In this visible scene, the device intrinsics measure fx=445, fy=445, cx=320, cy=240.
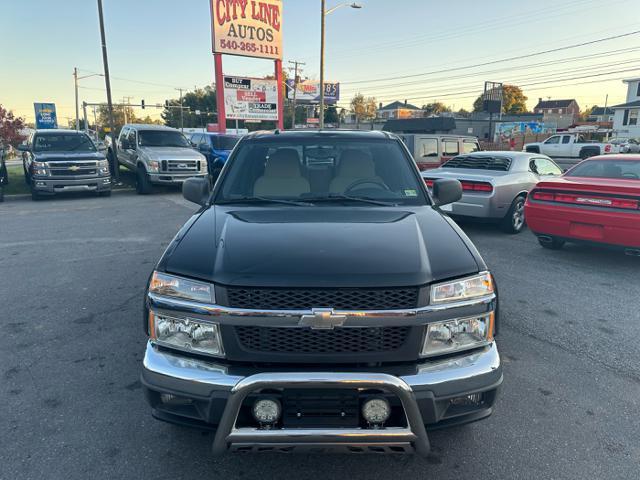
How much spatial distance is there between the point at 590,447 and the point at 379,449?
1.46 m

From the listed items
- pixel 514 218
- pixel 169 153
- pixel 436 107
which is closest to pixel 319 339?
pixel 514 218

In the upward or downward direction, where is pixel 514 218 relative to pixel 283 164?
downward

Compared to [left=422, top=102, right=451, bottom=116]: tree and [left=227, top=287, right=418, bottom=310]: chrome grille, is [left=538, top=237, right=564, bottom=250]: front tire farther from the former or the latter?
[left=422, top=102, right=451, bottom=116]: tree

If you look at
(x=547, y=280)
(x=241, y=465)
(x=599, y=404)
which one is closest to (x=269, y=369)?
(x=241, y=465)

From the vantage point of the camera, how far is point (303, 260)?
86.7 inches

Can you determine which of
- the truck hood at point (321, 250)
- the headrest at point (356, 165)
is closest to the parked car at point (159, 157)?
the headrest at point (356, 165)

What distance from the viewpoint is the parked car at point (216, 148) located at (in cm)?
1602

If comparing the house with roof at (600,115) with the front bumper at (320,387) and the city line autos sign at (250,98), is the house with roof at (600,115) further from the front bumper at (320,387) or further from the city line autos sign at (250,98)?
the front bumper at (320,387)

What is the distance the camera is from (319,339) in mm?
2080

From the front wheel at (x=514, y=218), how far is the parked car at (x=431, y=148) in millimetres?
4029

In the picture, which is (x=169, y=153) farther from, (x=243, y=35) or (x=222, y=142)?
(x=243, y=35)

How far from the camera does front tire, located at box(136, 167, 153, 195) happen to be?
1338 centimetres

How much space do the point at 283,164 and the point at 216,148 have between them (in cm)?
1377

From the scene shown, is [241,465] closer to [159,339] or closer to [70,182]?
[159,339]
